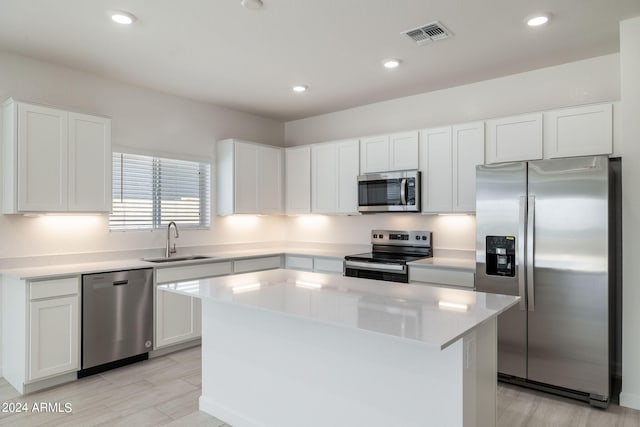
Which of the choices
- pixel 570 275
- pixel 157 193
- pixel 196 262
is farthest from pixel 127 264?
pixel 570 275

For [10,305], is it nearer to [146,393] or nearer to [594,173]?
[146,393]

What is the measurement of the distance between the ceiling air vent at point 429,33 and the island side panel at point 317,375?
7.20ft

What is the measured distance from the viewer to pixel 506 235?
3264mm

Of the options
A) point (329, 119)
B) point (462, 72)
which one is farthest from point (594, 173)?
point (329, 119)

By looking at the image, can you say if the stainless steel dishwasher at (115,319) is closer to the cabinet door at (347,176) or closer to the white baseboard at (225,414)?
the white baseboard at (225,414)

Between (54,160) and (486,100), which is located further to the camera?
(486,100)

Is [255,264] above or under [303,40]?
under

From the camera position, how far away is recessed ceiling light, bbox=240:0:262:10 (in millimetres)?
2567

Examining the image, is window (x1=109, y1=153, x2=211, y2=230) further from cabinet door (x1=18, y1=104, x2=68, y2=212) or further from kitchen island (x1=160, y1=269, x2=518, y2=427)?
kitchen island (x1=160, y1=269, x2=518, y2=427)

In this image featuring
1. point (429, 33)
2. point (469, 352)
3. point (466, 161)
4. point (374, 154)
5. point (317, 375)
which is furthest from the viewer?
point (374, 154)

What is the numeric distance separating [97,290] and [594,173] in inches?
157

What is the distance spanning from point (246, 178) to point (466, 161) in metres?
2.55

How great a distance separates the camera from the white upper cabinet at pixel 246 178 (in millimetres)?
4863

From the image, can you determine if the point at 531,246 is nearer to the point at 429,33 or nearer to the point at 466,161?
the point at 466,161
